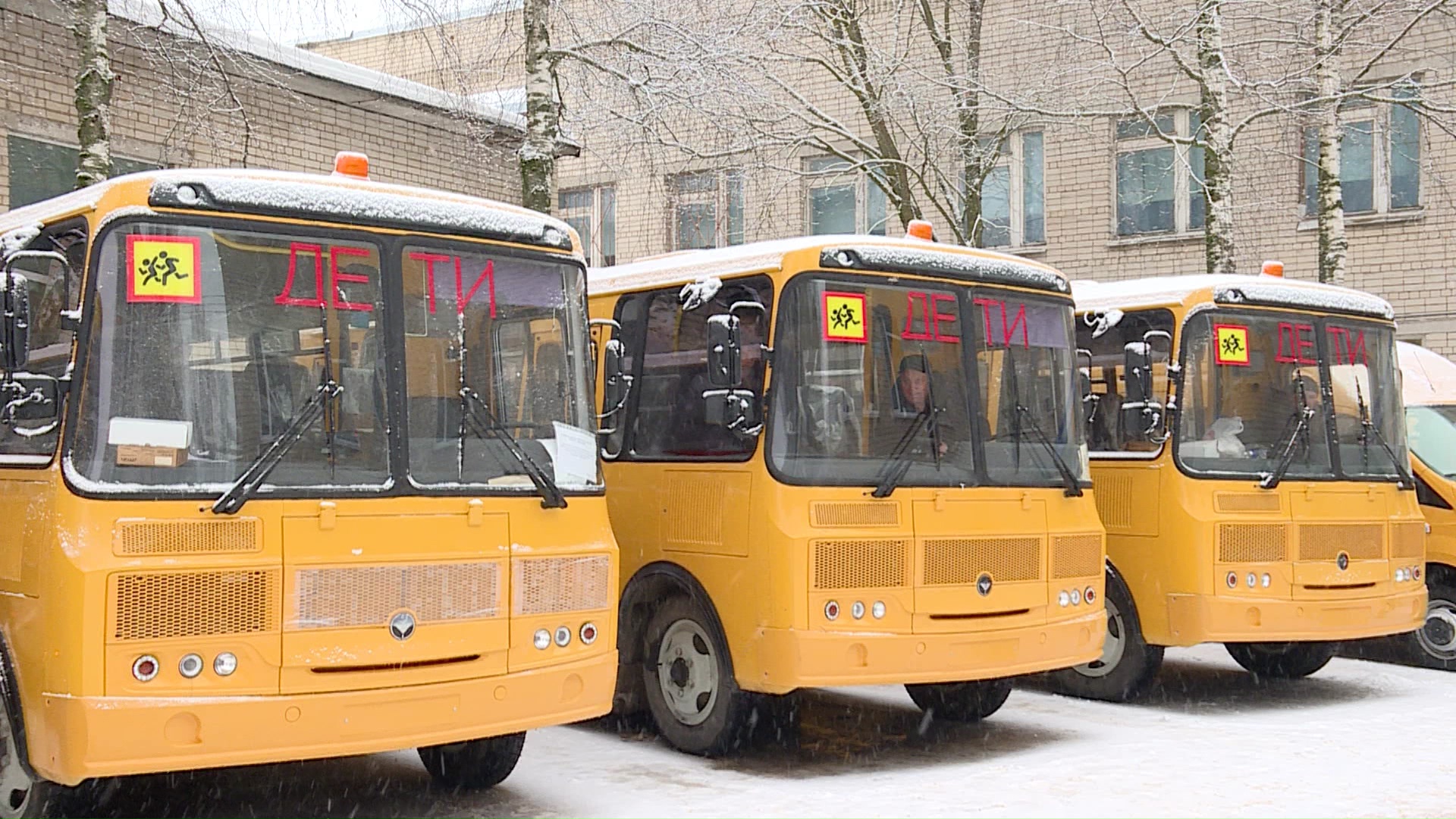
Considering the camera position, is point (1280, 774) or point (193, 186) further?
point (1280, 774)

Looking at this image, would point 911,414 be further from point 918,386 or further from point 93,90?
point 93,90

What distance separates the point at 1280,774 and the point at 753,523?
9.80ft

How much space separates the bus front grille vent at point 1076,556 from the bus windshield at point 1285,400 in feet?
3.95

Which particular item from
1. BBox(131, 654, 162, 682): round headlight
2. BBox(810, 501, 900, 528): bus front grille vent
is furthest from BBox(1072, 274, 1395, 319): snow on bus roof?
BBox(131, 654, 162, 682): round headlight

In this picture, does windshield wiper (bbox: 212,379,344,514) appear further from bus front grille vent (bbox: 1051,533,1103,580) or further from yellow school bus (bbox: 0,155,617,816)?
bus front grille vent (bbox: 1051,533,1103,580)

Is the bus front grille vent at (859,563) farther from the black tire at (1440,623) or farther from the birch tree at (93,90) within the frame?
the black tire at (1440,623)

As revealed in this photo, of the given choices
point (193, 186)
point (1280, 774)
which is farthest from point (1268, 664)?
point (193, 186)

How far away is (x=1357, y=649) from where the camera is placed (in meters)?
13.7

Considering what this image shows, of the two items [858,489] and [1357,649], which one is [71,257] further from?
[1357,649]

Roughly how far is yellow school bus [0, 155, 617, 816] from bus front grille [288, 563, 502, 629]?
0.01 metres

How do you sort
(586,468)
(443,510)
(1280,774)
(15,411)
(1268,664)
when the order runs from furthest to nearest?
1. (1268,664)
2. (1280,774)
3. (586,468)
4. (443,510)
5. (15,411)

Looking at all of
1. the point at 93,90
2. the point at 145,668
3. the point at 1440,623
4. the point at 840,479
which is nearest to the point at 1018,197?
the point at 1440,623

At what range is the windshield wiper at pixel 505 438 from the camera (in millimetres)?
7113

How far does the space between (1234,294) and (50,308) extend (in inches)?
282
